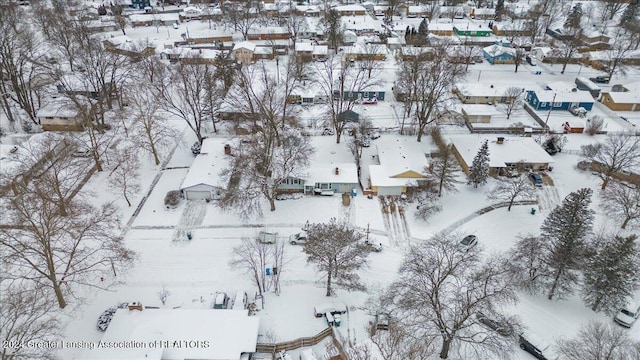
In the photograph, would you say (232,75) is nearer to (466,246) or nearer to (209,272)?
(209,272)

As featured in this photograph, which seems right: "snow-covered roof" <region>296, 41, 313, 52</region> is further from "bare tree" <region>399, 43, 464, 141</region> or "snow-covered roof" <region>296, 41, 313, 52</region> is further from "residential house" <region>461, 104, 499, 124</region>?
"residential house" <region>461, 104, 499, 124</region>

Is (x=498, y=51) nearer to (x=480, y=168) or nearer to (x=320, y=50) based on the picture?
(x=320, y=50)

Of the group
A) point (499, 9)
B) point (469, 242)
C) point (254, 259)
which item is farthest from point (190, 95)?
point (499, 9)

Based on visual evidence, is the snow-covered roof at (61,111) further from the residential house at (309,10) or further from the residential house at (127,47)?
the residential house at (309,10)

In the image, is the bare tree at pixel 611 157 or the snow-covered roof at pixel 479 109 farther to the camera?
the snow-covered roof at pixel 479 109

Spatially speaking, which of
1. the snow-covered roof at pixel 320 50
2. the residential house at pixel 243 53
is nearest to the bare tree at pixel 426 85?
the snow-covered roof at pixel 320 50
